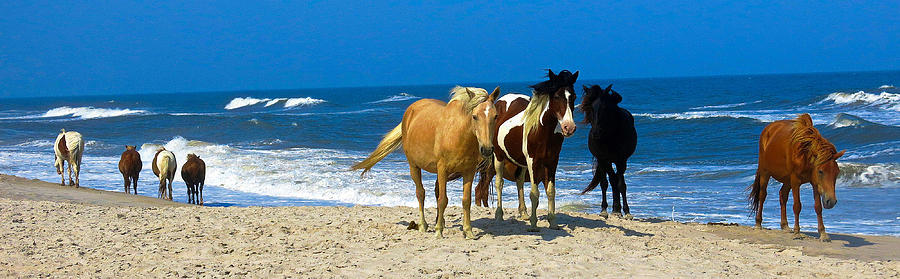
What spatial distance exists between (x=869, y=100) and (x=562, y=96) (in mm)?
45480

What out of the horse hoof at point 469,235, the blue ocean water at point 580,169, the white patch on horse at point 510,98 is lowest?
the blue ocean water at point 580,169

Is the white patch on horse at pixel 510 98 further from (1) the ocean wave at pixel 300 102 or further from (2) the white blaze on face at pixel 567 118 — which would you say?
(1) the ocean wave at pixel 300 102

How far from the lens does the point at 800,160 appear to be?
8039 millimetres

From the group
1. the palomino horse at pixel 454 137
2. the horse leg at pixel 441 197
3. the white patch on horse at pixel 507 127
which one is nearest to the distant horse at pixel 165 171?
the palomino horse at pixel 454 137

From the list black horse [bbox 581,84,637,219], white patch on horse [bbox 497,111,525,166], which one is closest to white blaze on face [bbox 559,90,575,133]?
white patch on horse [bbox 497,111,525,166]

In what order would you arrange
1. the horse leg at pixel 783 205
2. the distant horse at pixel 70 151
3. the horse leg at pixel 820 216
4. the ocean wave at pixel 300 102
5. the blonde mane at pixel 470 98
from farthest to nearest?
the ocean wave at pixel 300 102, the distant horse at pixel 70 151, the horse leg at pixel 783 205, the horse leg at pixel 820 216, the blonde mane at pixel 470 98

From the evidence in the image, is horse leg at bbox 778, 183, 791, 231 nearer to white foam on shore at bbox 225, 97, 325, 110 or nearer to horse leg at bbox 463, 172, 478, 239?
horse leg at bbox 463, 172, 478, 239

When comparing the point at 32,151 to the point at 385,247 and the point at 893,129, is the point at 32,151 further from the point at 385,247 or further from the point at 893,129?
the point at 893,129

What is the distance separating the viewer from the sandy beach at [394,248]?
6.25 meters

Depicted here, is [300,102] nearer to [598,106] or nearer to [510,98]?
[598,106]

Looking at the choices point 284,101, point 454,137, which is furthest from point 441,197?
point 284,101

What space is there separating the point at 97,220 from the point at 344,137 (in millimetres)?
24978

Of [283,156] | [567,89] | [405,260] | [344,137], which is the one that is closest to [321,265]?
[405,260]

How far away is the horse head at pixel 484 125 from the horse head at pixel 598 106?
8.06 ft
